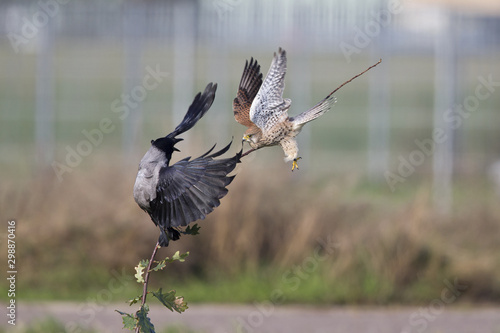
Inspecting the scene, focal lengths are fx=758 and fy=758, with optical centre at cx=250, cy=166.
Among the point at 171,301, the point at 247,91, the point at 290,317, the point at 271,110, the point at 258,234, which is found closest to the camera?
the point at 271,110

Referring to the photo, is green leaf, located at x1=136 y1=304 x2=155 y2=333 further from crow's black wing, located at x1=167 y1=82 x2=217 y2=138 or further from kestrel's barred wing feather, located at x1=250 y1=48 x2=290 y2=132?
kestrel's barred wing feather, located at x1=250 y1=48 x2=290 y2=132

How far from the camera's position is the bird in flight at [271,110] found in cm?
153

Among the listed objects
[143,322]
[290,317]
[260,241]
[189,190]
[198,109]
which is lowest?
[290,317]

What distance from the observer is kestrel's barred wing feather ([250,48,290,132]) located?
1616mm

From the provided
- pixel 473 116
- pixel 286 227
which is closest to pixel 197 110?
pixel 286 227

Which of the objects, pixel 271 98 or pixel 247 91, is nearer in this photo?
pixel 271 98

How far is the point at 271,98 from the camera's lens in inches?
64.6

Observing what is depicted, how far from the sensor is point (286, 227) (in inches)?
288

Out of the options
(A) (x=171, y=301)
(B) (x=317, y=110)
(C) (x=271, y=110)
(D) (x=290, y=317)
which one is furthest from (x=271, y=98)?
(D) (x=290, y=317)

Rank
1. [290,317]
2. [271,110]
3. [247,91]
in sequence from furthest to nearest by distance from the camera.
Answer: [290,317] → [247,91] → [271,110]

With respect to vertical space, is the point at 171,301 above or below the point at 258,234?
above

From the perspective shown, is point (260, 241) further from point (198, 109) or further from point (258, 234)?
point (198, 109)

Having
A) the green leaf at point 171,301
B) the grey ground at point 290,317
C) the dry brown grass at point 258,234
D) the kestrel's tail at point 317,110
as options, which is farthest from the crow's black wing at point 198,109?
the dry brown grass at point 258,234

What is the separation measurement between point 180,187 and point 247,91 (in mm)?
295
